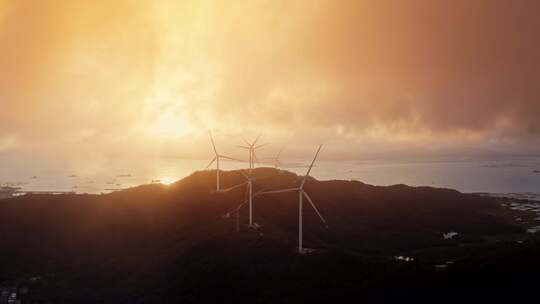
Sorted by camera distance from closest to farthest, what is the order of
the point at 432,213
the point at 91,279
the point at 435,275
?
the point at 435,275 < the point at 91,279 < the point at 432,213

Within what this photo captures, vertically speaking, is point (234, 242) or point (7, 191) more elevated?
point (7, 191)

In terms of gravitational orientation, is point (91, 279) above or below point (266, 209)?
below

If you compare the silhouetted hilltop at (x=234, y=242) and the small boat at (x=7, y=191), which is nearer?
the silhouetted hilltop at (x=234, y=242)

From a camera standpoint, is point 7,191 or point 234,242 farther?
point 7,191

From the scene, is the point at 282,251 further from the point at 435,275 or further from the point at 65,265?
the point at 65,265

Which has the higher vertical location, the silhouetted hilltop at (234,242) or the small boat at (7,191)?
the small boat at (7,191)

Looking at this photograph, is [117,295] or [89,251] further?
[89,251]

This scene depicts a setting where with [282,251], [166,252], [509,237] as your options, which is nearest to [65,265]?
[166,252]

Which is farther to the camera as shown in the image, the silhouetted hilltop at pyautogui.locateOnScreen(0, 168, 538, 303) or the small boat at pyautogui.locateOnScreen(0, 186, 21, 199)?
the small boat at pyautogui.locateOnScreen(0, 186, 21, 199)
